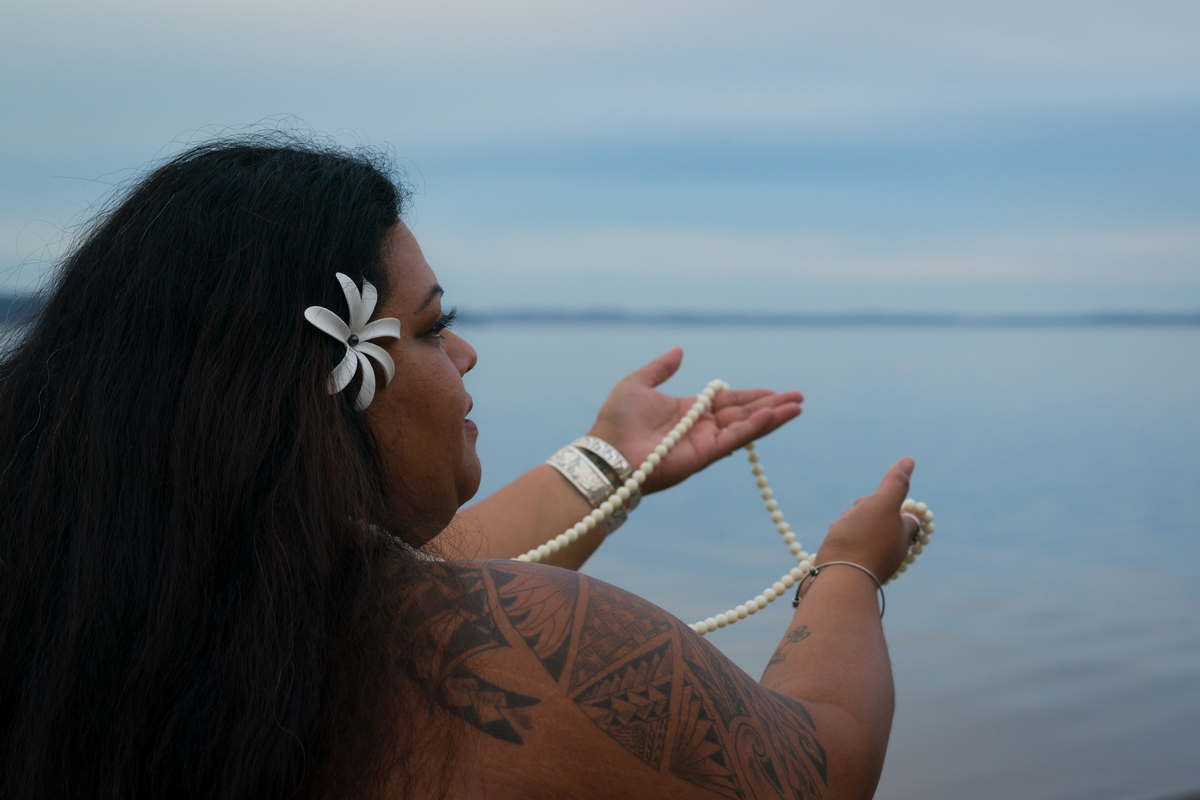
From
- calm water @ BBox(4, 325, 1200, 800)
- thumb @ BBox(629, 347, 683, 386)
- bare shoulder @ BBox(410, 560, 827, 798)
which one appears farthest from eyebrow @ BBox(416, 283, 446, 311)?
calm water @ BBox(4, 325, 1200, 800)

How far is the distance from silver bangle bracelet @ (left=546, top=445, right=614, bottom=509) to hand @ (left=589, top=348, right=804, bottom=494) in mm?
92

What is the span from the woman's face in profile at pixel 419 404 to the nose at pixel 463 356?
0.07m

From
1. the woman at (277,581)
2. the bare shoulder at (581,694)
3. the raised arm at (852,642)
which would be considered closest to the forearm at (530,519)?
the raised arm at (852,642)

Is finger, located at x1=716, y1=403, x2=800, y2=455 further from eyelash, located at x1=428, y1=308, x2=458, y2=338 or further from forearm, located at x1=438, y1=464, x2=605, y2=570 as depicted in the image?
eyelash, located at x1=428, y1=308, x2=458, y2=338

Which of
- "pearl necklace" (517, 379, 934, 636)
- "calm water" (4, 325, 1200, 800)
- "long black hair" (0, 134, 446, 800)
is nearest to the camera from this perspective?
"long black hair" (0, 134, 446, 800)

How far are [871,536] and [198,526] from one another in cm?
133

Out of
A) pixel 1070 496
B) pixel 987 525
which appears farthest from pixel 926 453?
pixel 987 525

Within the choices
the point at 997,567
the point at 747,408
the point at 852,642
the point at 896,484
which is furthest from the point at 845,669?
the point at 997,567

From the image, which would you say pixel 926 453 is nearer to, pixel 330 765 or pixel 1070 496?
pixel 1070 496

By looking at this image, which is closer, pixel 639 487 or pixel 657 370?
pixel 639 487

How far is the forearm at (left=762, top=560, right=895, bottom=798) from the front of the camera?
190cm

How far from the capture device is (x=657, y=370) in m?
3.32

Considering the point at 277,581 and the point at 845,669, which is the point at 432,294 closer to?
the point at 277,581

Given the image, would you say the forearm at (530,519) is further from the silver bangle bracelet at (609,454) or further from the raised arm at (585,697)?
the raised arm at (585,697)
